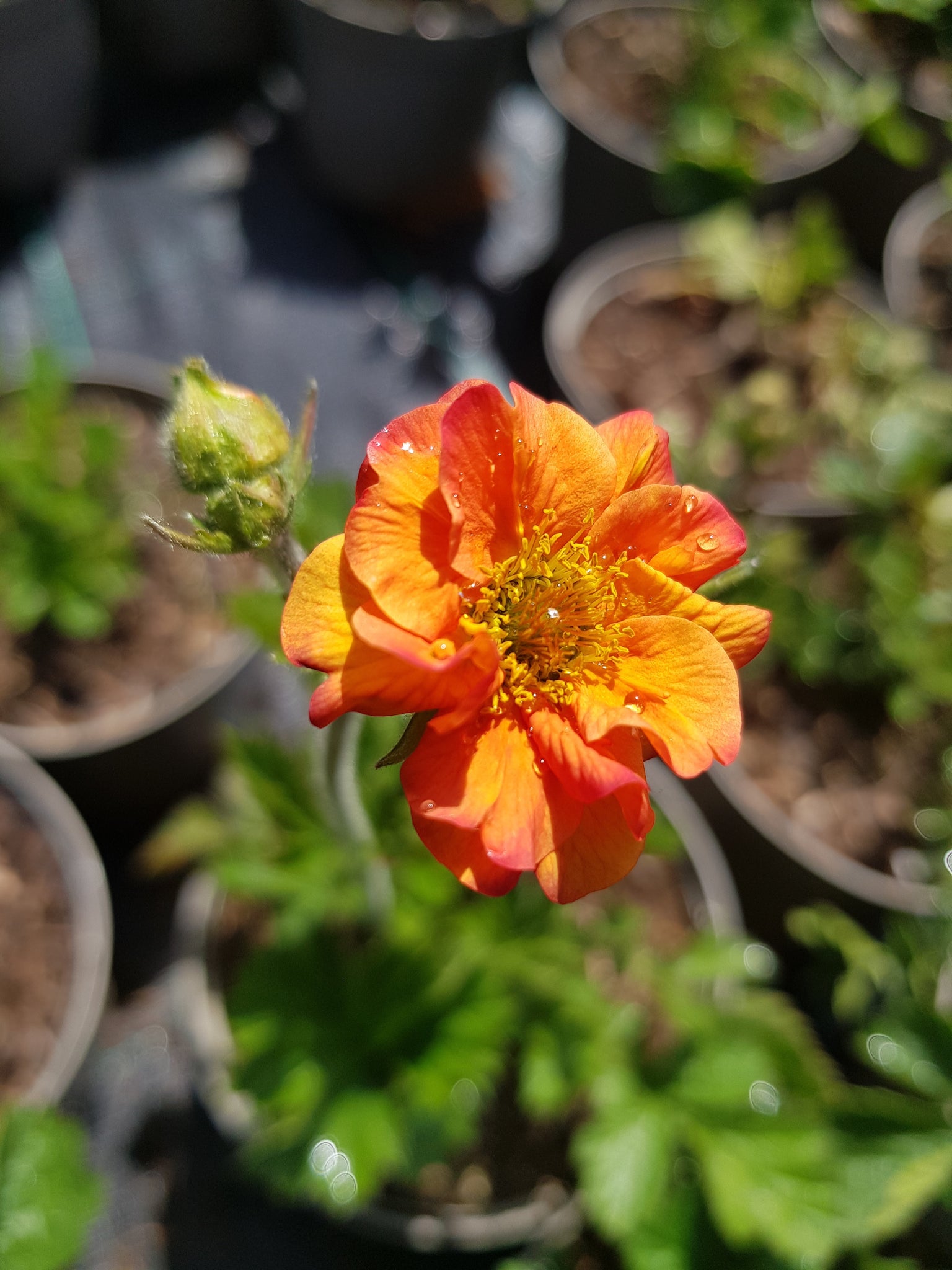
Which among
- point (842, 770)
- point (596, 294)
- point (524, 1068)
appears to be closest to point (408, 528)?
point (524, 1068)

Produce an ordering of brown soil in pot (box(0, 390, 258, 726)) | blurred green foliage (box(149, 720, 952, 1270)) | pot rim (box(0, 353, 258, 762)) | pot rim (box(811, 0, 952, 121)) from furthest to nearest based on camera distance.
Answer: pot rim (box(811, 0, 952, 121)) < brown soil in pot (box(0, 390, 258, 726)) < pot rim (box(0, 353, 258, 762)) < blurred green foliage (box(149, 720, 952, 1270))

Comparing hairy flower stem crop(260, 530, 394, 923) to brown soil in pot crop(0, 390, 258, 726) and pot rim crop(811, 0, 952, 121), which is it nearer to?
brown soil in pot crop(0, 390, 258, 726)

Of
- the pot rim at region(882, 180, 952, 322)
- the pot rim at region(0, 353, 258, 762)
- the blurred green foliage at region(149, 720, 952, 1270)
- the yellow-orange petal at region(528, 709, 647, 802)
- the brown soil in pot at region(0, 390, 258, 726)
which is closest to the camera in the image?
the yellow-orange petal at region(528, 709, 647, 802)

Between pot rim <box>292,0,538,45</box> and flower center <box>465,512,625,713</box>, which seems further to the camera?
pot rim <box>292,0,538,45</box>

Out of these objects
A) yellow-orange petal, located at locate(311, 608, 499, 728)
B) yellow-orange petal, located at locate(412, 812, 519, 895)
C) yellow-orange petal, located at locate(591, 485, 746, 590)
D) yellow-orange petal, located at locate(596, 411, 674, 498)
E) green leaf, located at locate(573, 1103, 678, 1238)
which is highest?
yellow-orange petal, located at locate(596, 411, 674, 498)

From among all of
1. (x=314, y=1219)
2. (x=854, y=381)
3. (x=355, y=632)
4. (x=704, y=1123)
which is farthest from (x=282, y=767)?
(x=854, y=381)

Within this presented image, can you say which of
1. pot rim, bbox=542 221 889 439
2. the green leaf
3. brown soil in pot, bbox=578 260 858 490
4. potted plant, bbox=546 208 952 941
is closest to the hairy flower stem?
the green leaf

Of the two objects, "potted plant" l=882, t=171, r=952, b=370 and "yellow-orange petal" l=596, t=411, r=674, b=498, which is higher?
"yellow-orange petal" l=596, t=411, r=674, b=498

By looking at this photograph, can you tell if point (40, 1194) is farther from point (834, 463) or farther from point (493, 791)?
point (834, 463)

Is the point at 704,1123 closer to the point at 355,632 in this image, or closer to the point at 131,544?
the point at 355,632
